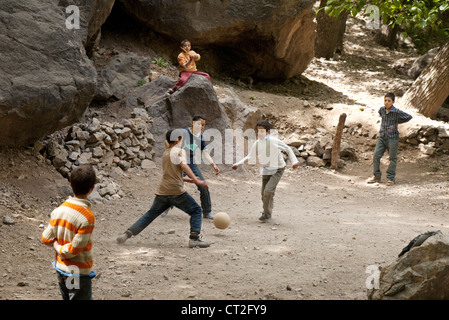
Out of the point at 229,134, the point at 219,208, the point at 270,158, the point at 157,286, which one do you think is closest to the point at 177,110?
the point at 229,134

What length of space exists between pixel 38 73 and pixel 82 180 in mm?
4420

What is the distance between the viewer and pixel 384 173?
452 inches

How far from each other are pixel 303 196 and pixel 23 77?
214 inches

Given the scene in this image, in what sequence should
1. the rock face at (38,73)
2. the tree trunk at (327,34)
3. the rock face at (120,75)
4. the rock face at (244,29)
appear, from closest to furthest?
the rock face at (38,73) → the rock face at (120,75) → the rock face at (244,29) → the tree trunk at (327,34)

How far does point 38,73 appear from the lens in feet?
23.8

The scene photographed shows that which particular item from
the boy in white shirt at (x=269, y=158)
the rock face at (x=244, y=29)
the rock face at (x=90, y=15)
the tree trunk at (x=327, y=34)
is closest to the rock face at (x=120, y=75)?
the rock face at (x=90, y=15)

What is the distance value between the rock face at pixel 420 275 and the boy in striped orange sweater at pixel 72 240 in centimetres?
226

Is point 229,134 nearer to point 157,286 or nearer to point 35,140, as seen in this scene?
point 35,140

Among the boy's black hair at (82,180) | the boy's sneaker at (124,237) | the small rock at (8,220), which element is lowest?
the small rock at (8,220)

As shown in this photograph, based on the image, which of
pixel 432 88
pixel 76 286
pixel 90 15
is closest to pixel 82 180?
pixel 76 286

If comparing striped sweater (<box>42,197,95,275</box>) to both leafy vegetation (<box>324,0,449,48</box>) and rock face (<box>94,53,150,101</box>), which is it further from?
rock face (<box>94,53,150,101</box>)

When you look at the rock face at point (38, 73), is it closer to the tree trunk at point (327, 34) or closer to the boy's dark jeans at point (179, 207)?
the boy's dark jeans at point (179, 207)

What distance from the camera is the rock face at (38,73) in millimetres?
6961

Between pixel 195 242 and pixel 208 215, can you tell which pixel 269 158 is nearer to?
pixel 208 215
